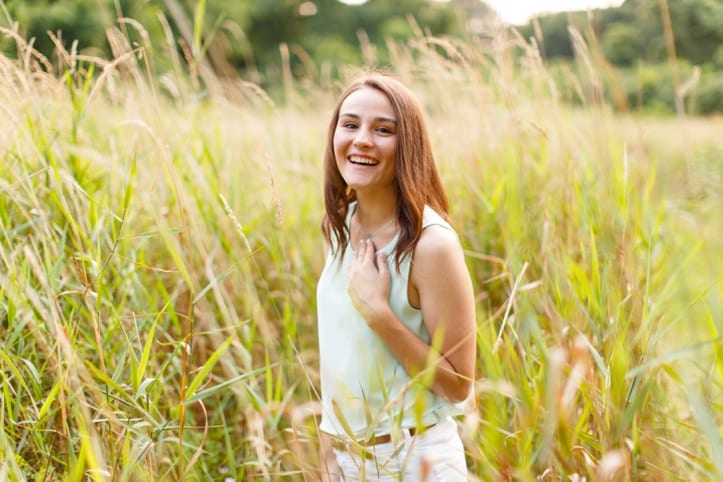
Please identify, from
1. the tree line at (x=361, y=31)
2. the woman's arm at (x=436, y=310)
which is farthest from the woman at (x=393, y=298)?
the tree line at (x=361, y=31)

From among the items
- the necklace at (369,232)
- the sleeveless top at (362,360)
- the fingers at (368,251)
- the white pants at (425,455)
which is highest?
the necklace at (369,232)

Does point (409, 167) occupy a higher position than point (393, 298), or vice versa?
point (409, 167)

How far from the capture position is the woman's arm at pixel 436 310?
136 cm

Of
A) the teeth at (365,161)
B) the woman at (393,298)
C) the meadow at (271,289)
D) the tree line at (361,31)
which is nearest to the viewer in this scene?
the meadow at (271,289)

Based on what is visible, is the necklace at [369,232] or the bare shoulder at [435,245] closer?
the bare shoulder at [435,245]

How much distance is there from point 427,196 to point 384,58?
22.6 metres

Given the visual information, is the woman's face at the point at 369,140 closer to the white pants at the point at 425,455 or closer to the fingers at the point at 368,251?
the fingers at the point at 368,251

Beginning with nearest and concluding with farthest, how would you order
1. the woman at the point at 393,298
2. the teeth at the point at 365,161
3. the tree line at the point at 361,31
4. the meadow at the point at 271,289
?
the meadow at the point at 271,289 → the woman at the point at 393,298 → the teeth at the point at 365,161 → the tree line at the point at 361,31

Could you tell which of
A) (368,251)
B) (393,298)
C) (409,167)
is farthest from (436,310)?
(409,167)

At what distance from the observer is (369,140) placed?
4.73 ft

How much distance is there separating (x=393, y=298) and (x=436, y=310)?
109 mm

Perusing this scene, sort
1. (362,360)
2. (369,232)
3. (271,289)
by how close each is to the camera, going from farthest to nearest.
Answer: (271,289) → (369,232) → (362,360)

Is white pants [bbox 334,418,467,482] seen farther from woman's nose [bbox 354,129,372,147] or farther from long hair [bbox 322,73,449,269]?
woman's nose [bbox 354,129,372,147]

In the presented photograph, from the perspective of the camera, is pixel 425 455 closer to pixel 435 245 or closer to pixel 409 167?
pixel 435 245
